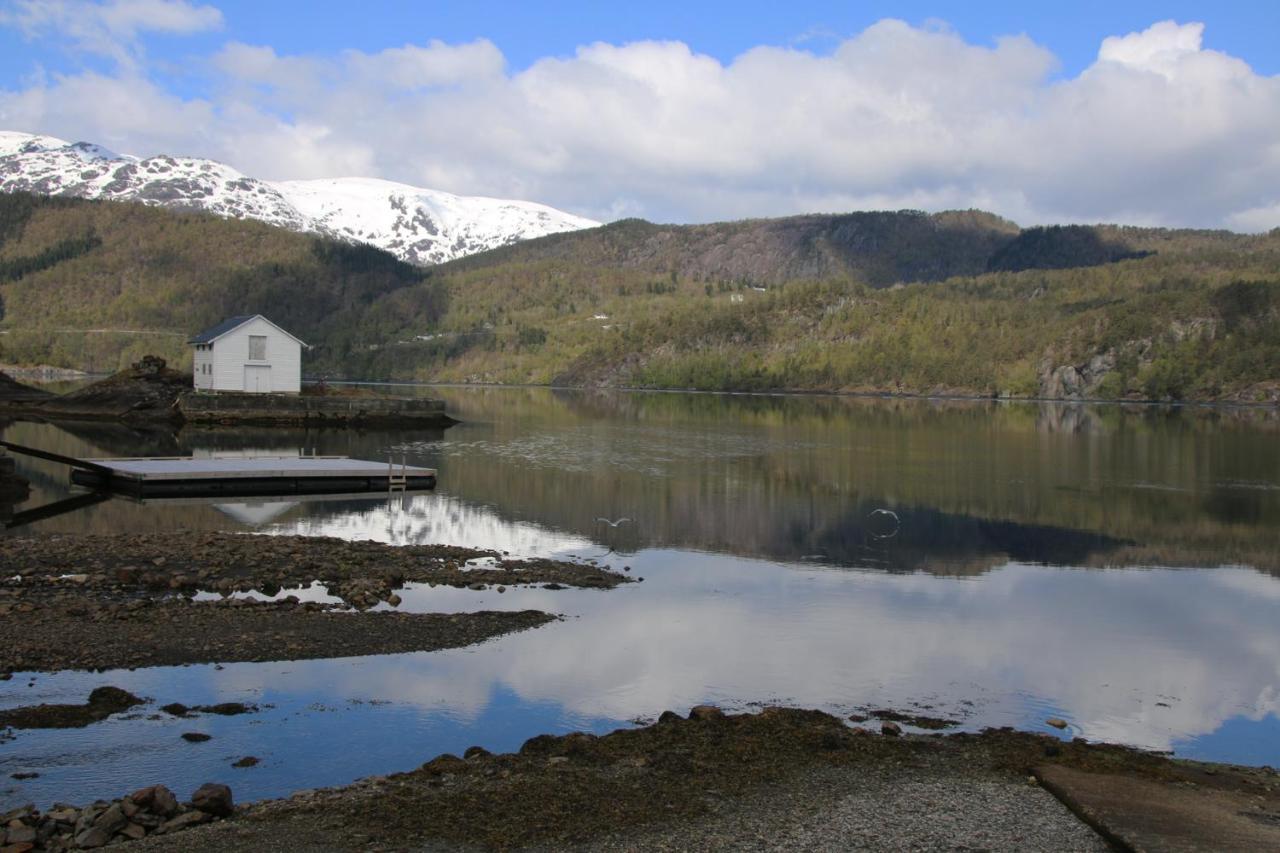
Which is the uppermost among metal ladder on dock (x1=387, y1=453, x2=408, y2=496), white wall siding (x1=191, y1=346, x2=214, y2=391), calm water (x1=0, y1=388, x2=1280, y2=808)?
white wall siding (x1=191, y1=346, x2=214, y2=391)

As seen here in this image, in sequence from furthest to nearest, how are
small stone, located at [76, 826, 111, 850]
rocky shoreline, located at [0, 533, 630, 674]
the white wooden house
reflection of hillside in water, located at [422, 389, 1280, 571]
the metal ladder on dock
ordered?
1. the white wooden house
2. the metal ladder on dock
3. reflection of hillside in water, located at [422, 389, 1280, 571]
4. rocky shoreline, located at [0, 533, 630, 674]
5. small stone, located at [76, 826, 111, 850]

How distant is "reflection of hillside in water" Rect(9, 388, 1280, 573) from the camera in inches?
A: 1123

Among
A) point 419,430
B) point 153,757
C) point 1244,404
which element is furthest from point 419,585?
point 1244,404

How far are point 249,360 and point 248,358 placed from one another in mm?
150

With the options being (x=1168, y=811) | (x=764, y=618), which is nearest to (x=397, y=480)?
(x=764, y=618)

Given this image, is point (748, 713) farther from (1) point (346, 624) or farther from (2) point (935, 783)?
(1) point (346, 624)

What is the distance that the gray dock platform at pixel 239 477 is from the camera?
115 feet

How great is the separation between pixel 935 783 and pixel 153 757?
782cm

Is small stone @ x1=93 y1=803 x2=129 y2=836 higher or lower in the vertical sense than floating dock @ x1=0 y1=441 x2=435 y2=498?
lower

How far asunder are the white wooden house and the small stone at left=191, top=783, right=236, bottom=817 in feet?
225

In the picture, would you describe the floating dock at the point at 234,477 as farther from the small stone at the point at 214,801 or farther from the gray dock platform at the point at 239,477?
the small stone at the point at 214,801

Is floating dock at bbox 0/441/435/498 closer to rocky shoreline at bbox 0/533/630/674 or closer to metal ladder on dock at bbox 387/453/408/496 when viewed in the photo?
metal ladder on dock at bbox 387/453/408/496

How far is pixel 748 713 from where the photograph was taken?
1366 cm

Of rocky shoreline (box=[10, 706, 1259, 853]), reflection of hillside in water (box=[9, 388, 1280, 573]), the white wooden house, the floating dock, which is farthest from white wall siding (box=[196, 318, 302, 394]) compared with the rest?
rocky shoreline (box=[10, 706, 1259, 853])
